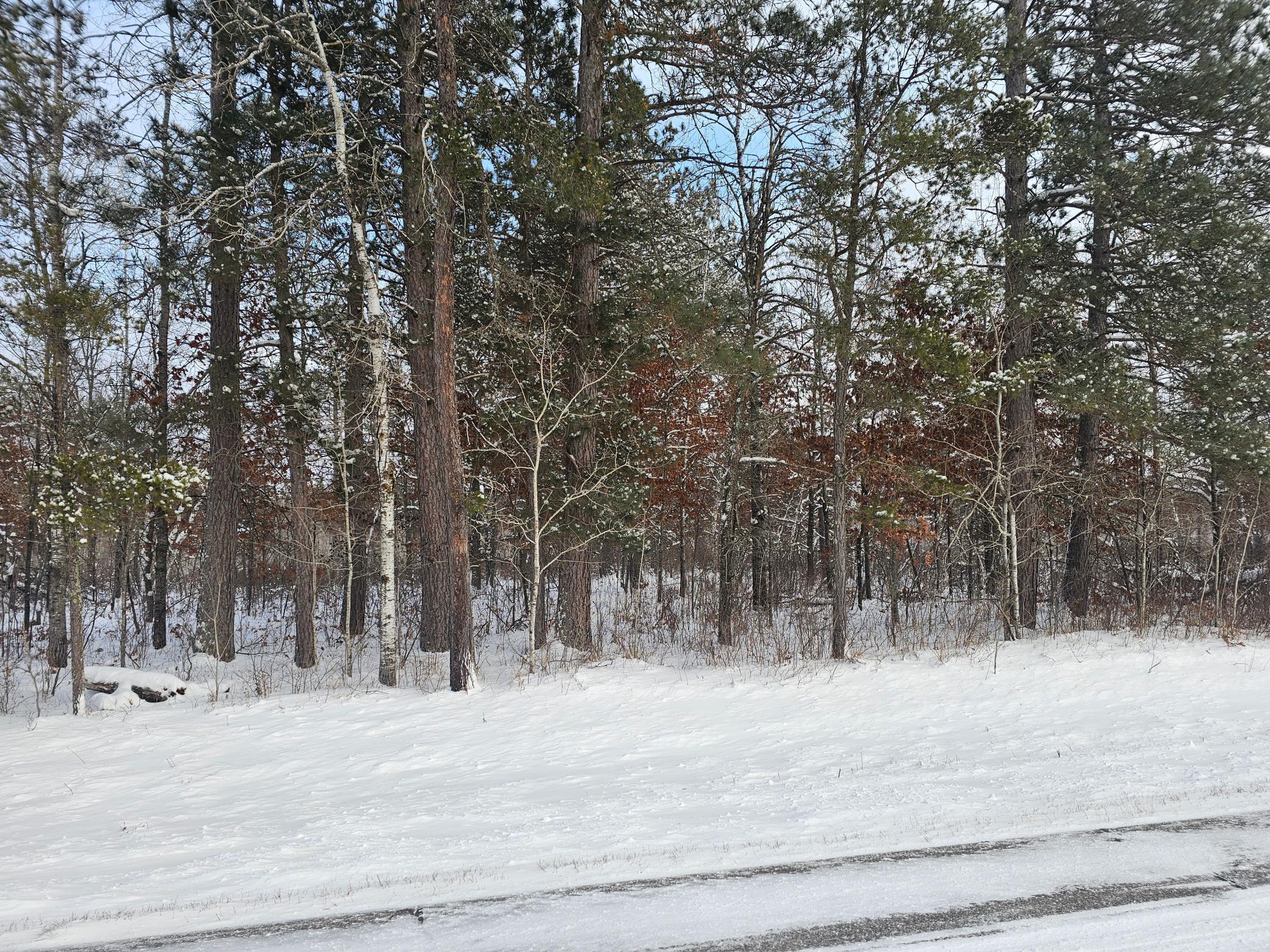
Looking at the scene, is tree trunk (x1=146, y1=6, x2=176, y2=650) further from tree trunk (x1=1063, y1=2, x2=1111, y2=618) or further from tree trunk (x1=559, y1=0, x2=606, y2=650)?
tree trunk (x1=1063, y1=2, x2=1111, y2=618)

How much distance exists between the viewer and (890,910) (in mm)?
3525

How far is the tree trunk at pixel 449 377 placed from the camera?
966cm

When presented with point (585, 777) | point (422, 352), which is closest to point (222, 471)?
point (422, 352)

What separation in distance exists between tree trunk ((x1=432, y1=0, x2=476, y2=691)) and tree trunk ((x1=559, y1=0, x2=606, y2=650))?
269cm

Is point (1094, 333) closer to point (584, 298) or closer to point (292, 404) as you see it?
point (584, 298)

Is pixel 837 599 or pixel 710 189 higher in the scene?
pixel 710 189

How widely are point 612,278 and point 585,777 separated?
10620 millimetres

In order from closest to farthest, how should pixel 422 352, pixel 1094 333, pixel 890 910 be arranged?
1. pixel 890 910
2. pixel 422 352
3. pixel 1094 333

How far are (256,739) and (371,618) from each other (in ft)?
44.7

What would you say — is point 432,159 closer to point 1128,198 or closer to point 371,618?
point 1128,198

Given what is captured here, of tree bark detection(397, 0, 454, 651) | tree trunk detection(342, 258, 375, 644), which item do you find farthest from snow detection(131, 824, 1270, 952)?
tree trunk detection(342, 258, 375, 644)

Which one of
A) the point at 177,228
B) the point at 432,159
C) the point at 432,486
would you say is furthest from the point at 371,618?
the point at 432,159

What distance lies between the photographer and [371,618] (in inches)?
832

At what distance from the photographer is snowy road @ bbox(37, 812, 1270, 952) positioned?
127 inches
